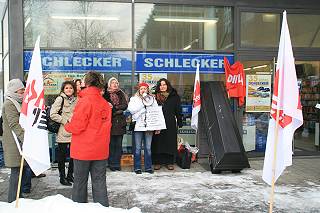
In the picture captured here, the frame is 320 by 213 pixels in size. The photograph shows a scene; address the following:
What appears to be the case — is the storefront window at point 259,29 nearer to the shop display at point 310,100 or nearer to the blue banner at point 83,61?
the shop display at point 310,100

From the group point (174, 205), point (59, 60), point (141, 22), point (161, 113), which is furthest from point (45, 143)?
point (141, 22)

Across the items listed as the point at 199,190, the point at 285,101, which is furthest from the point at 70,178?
the point at 285,101

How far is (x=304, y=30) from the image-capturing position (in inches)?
387

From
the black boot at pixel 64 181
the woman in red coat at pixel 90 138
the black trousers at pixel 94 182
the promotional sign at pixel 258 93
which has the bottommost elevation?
the black boot at pixel 64 181

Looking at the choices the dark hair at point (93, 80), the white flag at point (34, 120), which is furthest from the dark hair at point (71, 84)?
the dark hair at point (93, 80)

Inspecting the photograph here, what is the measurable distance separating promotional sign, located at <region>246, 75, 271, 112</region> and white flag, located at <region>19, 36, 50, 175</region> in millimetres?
5610

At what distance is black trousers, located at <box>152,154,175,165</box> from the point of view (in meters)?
8.28

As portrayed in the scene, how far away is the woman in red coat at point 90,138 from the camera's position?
16.4 ft

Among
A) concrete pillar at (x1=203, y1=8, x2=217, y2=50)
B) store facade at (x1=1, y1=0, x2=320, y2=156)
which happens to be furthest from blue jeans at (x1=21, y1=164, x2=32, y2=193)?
concrete pillar at (x1=203, y1=8, x2=217, y2=50)

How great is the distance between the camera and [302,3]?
968cm

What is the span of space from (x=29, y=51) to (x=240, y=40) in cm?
471

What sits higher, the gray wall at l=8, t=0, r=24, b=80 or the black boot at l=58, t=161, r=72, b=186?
the gray wall at l=8, t=0, r=24, b=80

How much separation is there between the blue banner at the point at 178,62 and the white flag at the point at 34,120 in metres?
4.09

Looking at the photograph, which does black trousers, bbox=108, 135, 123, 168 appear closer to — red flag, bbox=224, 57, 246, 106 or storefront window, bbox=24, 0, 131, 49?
storefront window, bbox=24, 0, 131, 49
